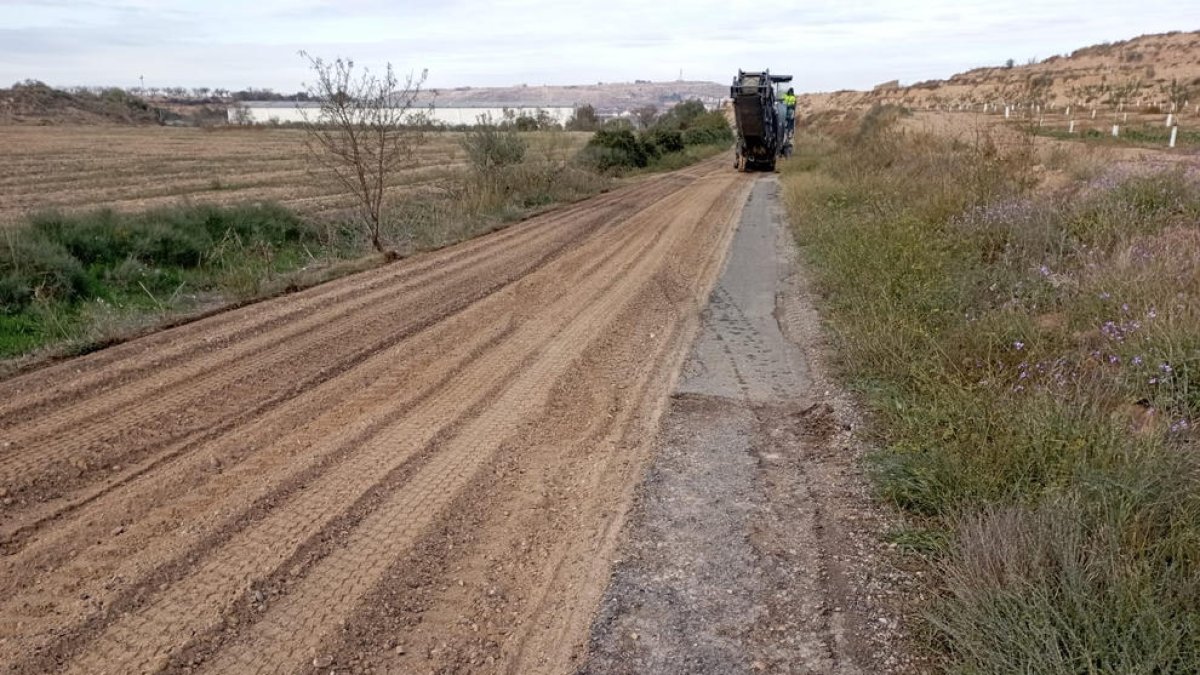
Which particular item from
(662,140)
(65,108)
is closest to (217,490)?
(662,140)

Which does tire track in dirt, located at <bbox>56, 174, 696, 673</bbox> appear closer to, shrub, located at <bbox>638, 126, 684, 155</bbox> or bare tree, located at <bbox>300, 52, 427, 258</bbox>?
bare tree, located at <bbox>300, 52, 427, 258</bbox>

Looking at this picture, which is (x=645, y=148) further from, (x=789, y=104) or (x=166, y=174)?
(x=166, y=174)

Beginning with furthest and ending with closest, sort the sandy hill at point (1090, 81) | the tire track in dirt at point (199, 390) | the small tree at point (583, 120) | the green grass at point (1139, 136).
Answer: the small tree at point (583, 120)
the sandy hill at point (1090, 81)
the green grass at point (1139, 136)
the tire track in dirt at point (199, 390)

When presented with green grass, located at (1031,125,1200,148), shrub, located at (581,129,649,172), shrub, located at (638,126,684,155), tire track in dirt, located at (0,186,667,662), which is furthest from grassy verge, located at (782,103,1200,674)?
shrub, located at (638,126,684,155)

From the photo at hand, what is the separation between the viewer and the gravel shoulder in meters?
3.48

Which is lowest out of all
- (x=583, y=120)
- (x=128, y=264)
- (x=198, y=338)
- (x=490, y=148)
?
(x=198, y=338)

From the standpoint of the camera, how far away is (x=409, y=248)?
1443cm

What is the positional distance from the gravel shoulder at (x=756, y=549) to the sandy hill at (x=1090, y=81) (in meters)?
27.2

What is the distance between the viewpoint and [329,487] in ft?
16.4

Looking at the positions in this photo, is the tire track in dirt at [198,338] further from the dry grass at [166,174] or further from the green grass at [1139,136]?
the green grass at [1139,136]

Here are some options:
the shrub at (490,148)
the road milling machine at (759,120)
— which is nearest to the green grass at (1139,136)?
the road milling machine at (759,120)

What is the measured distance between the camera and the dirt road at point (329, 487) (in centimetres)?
360

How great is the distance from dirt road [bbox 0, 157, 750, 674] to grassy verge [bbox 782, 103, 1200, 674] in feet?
5.90

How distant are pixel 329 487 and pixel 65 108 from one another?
369 feet
